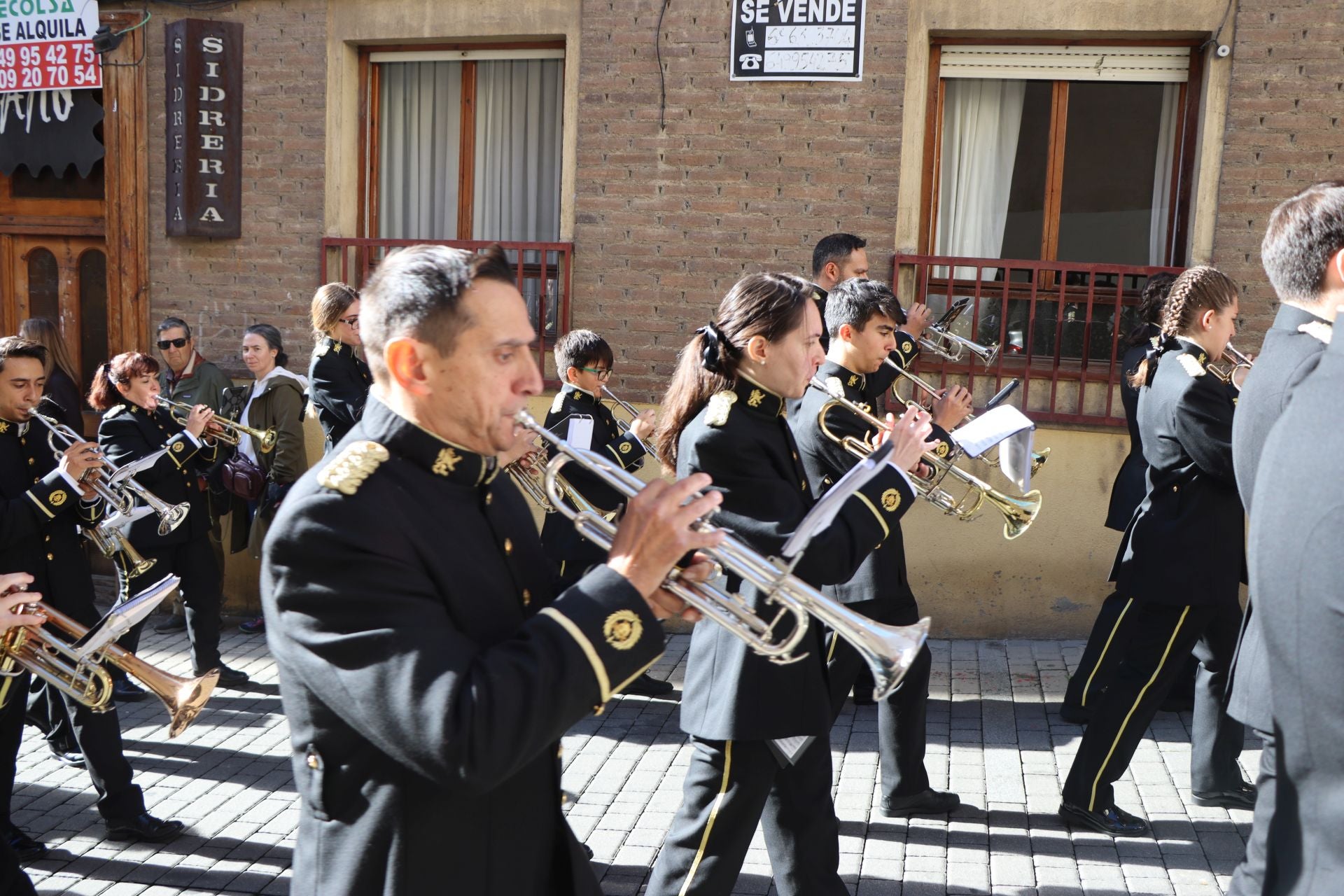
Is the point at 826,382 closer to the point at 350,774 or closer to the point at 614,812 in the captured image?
the point at 614,812

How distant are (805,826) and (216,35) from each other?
6.84m

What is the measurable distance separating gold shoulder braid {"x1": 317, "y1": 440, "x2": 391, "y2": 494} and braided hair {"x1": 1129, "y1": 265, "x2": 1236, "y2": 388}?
362cm

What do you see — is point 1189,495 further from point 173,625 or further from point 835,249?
point 173,625

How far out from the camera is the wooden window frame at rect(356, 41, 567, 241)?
8.30 metres

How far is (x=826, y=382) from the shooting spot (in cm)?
457

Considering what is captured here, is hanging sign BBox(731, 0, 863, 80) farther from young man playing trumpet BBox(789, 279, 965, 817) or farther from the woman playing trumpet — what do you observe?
the woman playing trumpet

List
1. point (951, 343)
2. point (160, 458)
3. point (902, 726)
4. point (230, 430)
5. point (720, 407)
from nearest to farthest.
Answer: point (720, 407), point (902, 726), point (160, 458), point (230, 430), point (951, 343)

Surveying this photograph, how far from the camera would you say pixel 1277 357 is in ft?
10.3

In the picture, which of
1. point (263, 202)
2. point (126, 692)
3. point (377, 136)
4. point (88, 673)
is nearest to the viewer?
point (88, 673)

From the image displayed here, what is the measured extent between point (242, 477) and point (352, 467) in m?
5.69

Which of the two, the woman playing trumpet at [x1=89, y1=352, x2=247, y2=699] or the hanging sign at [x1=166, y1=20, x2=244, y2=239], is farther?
the hanging sign at [x1=166, y1=20, x2=244, y2=239]

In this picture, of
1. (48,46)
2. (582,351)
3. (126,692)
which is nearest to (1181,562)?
(582,351)

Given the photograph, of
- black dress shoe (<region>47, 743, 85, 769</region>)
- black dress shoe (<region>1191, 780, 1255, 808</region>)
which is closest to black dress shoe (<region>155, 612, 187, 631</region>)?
black dress shoe (<region>47, 743, 85, 769</region>)

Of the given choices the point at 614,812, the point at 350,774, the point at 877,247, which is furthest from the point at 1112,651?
the point at 350,774
